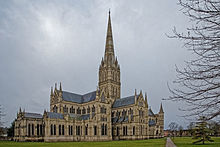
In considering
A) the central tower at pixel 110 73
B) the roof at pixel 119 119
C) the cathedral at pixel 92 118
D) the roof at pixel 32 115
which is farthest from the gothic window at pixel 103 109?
the roof at pixel 32 115

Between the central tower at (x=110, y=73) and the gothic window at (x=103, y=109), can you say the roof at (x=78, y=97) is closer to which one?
the gothic window at (x=103, y=109)

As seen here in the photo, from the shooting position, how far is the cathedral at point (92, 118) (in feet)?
196

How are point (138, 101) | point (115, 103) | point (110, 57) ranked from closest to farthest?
point (138, 101), point (115, 103), point (110, 57)

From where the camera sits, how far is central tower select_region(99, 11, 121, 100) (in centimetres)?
8576

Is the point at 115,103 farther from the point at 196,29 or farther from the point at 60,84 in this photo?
the point at 196,29

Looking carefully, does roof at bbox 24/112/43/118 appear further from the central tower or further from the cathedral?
the central tower

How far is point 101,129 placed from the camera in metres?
67.0

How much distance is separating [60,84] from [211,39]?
70.3m

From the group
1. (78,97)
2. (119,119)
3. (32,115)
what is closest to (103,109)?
(119,119)

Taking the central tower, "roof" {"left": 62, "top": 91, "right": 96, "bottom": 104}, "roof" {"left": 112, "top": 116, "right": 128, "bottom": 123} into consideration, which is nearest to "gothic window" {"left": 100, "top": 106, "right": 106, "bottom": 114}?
"roof" {"left": 62, "top": 91, "right": 96, "bottom": 104}

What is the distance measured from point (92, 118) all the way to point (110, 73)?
2489 cm

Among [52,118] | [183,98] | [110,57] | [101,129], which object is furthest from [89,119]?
[183,98]

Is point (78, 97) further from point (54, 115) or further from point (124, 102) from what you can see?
point (54, 115)

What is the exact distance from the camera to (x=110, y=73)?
8619 cm
